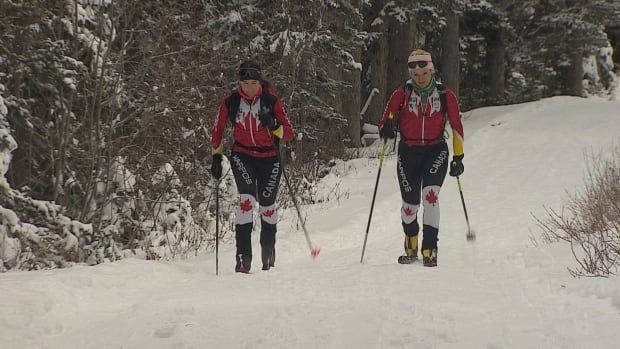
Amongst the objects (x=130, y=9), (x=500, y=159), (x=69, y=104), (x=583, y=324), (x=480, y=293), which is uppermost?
(x=130, y=9)

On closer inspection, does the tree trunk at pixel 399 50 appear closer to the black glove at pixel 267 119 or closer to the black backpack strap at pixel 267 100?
the black backpack strap at pixel 267 100

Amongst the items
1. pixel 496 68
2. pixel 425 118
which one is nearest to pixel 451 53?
pixel 496 68

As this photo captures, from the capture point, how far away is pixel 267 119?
592 cm

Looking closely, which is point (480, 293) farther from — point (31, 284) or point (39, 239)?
point (39, 239)

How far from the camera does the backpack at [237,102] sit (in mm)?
6027

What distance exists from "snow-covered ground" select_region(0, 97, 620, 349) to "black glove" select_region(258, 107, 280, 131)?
1468 mm

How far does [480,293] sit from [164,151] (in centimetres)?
569

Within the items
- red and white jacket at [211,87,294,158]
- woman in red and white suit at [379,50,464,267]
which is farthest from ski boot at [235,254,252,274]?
woman in red and white suit at [379,50,464,267]

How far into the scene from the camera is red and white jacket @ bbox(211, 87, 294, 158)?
600 cm

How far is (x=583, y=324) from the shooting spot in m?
3.70

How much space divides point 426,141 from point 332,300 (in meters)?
2.34

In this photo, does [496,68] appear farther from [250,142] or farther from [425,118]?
[250,142]

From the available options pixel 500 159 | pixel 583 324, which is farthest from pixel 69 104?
pixel 500 159

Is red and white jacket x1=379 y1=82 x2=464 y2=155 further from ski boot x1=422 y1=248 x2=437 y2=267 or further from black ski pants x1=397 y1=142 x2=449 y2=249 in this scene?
ski boot x1=422 y1=248 x2=437 y2=267
